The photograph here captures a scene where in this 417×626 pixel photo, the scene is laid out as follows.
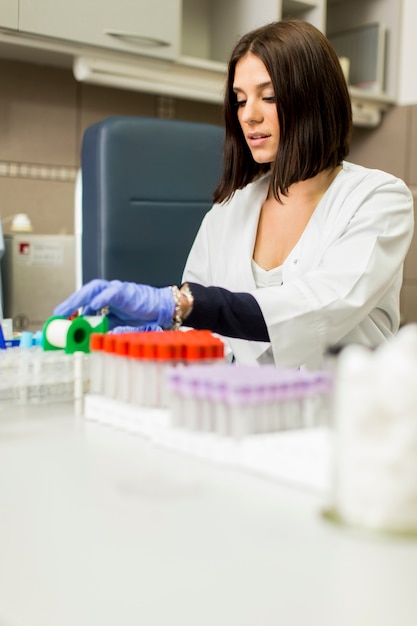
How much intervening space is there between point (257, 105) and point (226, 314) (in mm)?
561

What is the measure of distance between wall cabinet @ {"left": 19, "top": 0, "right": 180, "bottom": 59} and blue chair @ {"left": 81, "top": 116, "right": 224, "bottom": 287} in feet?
1.07

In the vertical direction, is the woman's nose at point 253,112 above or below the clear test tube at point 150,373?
above

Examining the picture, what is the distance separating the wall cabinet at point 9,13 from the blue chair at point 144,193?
0.34 metres

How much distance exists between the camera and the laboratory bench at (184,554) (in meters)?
0.47

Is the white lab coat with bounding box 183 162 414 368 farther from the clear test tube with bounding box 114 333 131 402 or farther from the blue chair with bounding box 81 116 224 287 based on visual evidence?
the clear test tube with bounding box 114 333 131 402

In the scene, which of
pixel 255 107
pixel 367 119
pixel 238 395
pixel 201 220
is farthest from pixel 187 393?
pixel 367 119

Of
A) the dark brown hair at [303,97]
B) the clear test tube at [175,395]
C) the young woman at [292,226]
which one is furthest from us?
the dark brown hair at [303,97]

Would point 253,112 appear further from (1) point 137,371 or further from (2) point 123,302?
(1) point 137,371

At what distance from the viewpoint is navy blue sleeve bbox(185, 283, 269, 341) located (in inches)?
47.2

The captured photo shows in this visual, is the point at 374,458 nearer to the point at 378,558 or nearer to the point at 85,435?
the point at 378,558

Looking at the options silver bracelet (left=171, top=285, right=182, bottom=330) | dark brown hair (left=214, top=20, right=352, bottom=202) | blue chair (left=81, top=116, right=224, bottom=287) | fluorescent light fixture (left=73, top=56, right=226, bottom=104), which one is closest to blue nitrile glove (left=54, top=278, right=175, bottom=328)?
silver bracelet (left=171, top=285, right=182, bottom=330)

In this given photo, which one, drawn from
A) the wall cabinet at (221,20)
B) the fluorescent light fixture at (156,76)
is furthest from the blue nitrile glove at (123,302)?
the wall cabinet at (221,20)

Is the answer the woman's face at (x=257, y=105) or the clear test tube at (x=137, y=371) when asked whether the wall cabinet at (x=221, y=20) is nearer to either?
the woman's face at (x=257, y=105)

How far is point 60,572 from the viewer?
1.74ft
